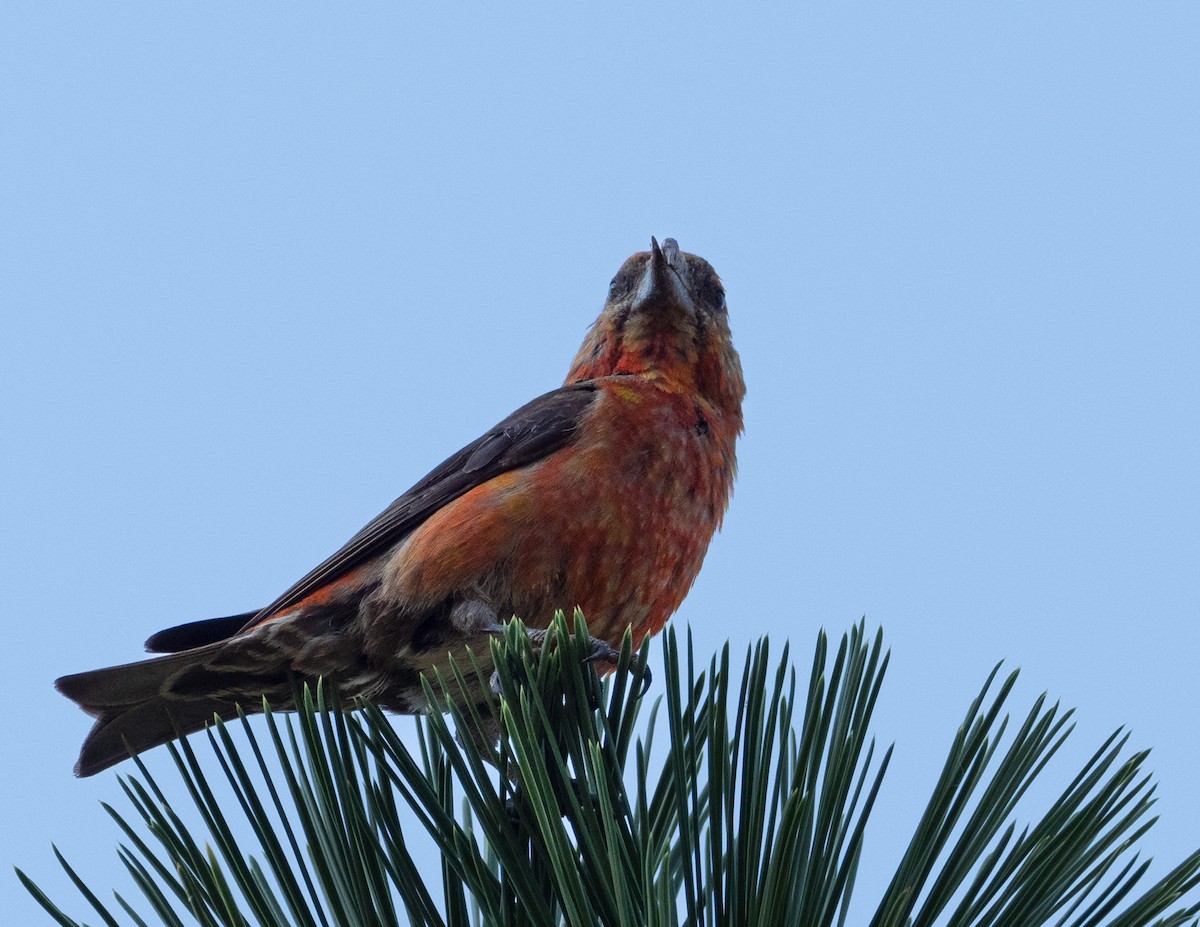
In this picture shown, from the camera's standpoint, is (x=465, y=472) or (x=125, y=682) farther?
(x=465, y=472)

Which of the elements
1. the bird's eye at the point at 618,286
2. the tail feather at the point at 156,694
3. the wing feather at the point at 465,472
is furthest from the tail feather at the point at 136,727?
the bird's eye at the point at 618,286

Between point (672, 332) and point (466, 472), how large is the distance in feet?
3.07

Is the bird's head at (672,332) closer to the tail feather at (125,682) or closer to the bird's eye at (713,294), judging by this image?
the bird's eye at (713,294)

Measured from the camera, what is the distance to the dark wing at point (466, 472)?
12.4ft

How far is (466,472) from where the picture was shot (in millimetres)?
3967

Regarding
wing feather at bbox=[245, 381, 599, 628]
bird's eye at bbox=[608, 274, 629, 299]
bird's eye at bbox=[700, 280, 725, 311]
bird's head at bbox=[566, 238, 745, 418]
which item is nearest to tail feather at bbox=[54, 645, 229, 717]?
wing feather at bbox=[245, 381, 599, 628]

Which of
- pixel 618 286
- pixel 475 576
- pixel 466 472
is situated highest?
pixel 618 286

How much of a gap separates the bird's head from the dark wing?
1.34ft

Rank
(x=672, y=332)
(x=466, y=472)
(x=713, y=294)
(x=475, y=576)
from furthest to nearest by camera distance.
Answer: (x=713, y=294), (x=672, y=332), (x=466, y=472), (x=475, y=576)

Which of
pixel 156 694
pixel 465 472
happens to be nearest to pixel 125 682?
pixel 156 694

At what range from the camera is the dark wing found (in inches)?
149

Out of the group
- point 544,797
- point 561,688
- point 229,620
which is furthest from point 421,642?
point 544,797

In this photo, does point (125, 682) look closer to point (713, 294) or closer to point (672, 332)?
point (672, 332)

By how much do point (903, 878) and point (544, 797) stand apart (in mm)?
482
